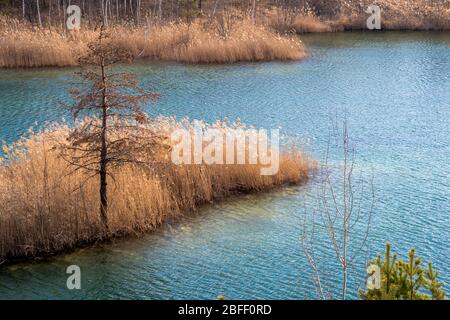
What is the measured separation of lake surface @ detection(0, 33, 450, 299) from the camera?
10188 mm

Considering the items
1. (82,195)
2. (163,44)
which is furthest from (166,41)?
(82,195)

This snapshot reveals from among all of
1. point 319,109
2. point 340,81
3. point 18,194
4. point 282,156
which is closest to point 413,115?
point 319,109

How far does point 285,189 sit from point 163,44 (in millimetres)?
14190

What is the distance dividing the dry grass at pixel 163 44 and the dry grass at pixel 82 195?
39.4 feet

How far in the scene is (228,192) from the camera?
43.8ft

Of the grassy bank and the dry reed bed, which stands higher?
the dry reed bed

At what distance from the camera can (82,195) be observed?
37.6 feet

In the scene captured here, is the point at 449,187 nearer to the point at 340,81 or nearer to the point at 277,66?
the point at 340,81

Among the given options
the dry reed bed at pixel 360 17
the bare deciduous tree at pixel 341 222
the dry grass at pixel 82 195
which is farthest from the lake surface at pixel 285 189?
the dry reed bed at pixel 360 17

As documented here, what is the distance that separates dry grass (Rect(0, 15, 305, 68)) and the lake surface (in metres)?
0.73

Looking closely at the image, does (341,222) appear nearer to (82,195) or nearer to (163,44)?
(82,195)

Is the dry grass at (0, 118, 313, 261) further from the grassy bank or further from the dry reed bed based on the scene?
the dry reed bed

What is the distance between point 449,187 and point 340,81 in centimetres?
983

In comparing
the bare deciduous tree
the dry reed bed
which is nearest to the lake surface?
the bare deciduous tree
